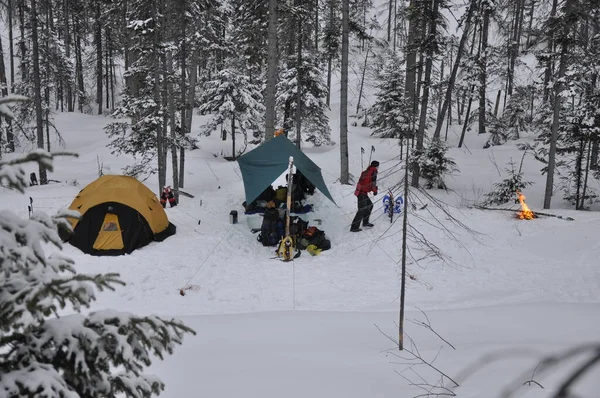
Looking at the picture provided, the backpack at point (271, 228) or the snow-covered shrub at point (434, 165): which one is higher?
the snow-covered shrub at point (434, 165)

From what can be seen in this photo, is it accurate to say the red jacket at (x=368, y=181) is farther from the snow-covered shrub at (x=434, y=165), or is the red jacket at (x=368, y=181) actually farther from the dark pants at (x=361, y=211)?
the snow-covered shrub at (x=434, y=165)

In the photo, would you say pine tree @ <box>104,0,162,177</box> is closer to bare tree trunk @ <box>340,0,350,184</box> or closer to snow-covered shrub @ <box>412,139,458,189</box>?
bare tree trunk @ <box>340,0,350,184</box>

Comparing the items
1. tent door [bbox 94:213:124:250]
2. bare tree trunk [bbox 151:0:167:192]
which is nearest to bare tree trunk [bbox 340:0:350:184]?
bare tree trunk [bbox 151:0:167:192]

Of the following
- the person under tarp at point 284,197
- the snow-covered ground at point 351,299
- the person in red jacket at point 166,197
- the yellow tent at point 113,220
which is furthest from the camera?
the person in red jacket at point 166,197

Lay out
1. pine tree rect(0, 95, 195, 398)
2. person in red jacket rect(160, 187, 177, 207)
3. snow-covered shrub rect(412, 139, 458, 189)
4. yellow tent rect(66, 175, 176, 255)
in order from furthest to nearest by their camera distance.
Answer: snow-covered shrub rect(412, 139, 458, 189) < person in red jacket rect(160, 187, 177, 207) < yellow tent rect(66, 175, 176, 255) < pine tree rect(0, 95, 195, 398)

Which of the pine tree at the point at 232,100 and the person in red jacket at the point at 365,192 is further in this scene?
the pine tree at the point at 232,100

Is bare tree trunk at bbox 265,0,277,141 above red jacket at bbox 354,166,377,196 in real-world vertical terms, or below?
above

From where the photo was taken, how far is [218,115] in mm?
22844

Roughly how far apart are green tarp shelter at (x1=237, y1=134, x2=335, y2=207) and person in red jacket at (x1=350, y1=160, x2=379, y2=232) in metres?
0.78

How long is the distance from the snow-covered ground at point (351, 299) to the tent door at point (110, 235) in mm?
363

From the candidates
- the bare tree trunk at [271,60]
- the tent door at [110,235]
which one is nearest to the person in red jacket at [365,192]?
the bare tree trunk at [271,60]

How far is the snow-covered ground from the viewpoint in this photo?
4.04m

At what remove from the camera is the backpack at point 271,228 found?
9.72m

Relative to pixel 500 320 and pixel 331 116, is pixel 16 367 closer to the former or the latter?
pixel 500 320
